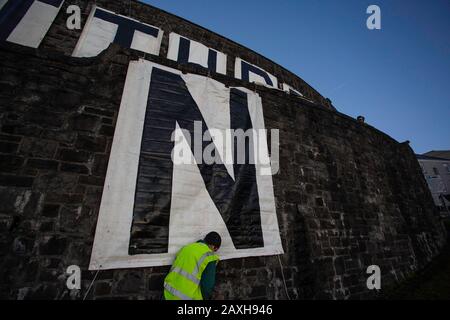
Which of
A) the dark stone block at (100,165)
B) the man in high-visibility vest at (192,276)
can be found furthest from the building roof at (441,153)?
the dark stone block at (100,165)

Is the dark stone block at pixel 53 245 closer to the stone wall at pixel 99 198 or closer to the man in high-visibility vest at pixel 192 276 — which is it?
the stone wall at pixel 99 198

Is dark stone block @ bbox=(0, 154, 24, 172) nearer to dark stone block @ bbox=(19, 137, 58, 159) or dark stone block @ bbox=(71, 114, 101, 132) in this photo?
dark stone block @ bbox=(19, 137, 58, 159)

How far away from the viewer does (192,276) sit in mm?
2441

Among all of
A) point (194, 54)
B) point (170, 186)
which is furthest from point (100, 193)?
point (194, 54)

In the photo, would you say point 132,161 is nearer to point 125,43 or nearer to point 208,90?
point 208,90

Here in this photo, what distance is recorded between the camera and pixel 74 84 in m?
3.33

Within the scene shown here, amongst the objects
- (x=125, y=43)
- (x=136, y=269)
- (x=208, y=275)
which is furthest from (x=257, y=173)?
(x=125, y=43)

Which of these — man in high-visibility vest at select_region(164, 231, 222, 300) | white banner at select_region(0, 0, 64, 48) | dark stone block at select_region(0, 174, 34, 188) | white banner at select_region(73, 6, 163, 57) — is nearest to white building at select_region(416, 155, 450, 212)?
man in high-visibility vest at select_region(164, 231, 222, 300)

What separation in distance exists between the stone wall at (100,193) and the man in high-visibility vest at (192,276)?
A: 1.20ft

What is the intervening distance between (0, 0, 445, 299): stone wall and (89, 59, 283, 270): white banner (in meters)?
0.19

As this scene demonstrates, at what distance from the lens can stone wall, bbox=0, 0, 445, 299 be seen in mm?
2486

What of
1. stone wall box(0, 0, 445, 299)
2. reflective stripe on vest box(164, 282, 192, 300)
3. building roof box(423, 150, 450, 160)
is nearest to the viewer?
reflective stripe on vest box(164, 282, 192, 300)

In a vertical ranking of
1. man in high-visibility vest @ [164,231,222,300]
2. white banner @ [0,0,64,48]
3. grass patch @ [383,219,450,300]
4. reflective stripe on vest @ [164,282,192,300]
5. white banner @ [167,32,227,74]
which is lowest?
grass patch @ [383,219,450,300]

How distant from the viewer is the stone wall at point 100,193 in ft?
8.16
